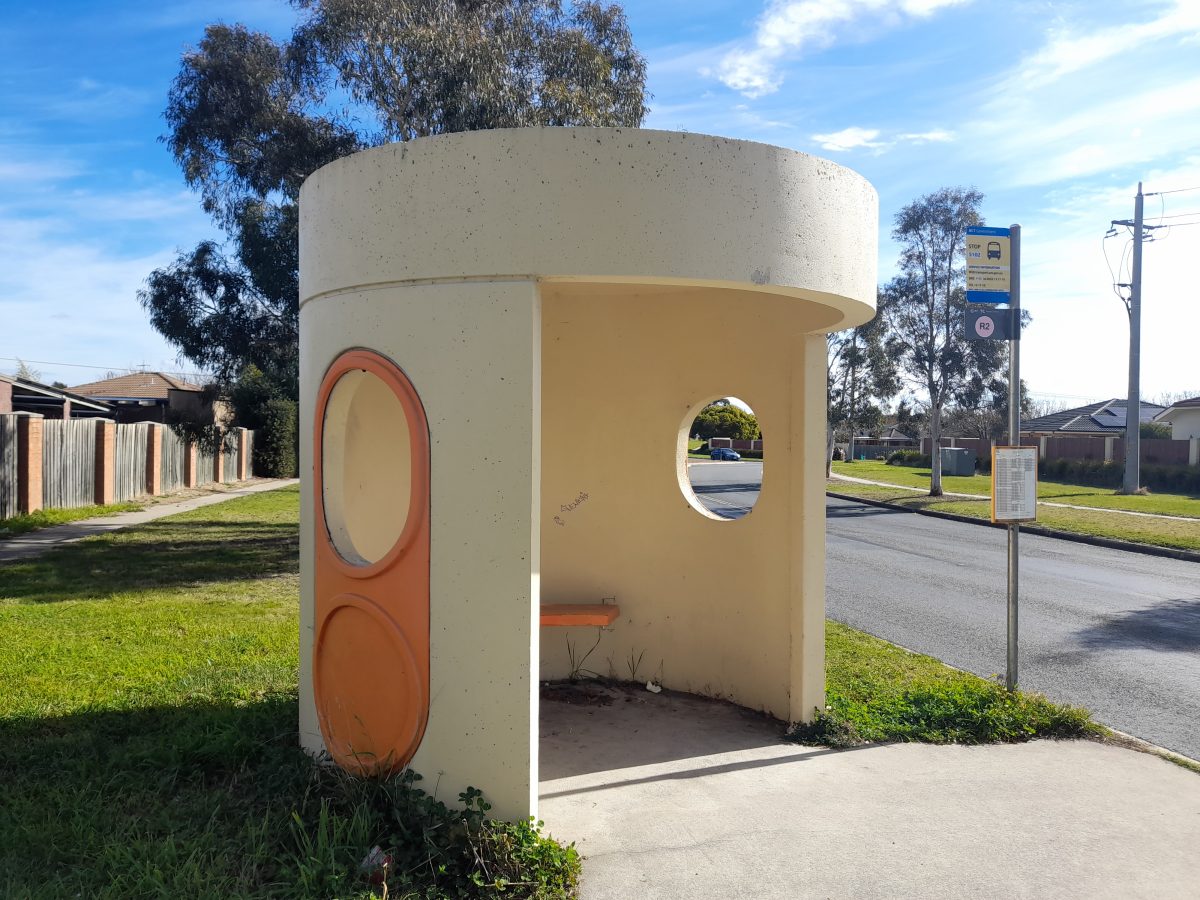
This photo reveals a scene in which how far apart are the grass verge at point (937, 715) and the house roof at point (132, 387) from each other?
41.0 m

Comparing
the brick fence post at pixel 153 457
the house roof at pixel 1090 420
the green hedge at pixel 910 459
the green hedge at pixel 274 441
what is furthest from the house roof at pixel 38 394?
the house roof at pixel 1090 420

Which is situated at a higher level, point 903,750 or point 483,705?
point 483,705

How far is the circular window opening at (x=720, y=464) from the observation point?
269 inches

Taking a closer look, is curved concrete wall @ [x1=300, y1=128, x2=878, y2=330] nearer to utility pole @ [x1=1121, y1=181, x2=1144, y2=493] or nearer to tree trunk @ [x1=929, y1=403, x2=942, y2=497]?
tree trunk @ [x1=929, y1=403, x2=942, y2=497]

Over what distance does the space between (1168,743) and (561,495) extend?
4.36 meters

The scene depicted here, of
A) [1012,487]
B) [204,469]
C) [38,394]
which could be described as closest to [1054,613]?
[1012,487]

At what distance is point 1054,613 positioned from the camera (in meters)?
10.3

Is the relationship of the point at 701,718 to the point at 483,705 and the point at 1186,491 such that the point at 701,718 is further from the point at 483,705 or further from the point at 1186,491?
the point at 1186,491

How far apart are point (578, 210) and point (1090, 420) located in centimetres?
4949

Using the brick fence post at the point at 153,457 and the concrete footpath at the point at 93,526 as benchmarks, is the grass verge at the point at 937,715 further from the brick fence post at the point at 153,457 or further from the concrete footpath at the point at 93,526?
the brick fence post at the point at 153,457

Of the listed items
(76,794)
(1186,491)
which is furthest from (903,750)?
(1186,491)

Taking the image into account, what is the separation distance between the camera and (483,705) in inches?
157

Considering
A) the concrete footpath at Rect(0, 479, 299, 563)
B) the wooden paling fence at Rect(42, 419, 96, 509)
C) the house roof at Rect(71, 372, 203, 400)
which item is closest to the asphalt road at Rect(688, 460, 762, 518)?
the concrete footpath at Rect(0, 479, 299, 563)

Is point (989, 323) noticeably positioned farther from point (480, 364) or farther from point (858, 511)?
point (858, 511)
